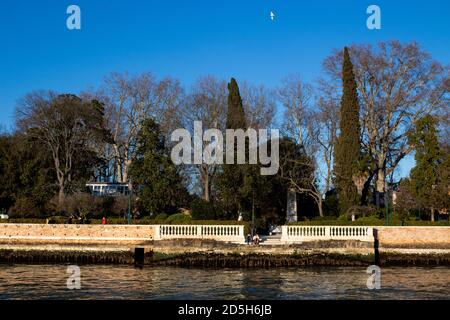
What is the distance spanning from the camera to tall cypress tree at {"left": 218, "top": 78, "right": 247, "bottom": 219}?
132 ft

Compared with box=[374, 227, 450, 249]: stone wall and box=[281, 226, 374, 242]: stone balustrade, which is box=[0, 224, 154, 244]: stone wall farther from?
box=[374, 227, 450, 249]: stone wall

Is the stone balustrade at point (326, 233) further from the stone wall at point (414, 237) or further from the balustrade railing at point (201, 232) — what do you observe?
the balustrade railing at point (201, 232)

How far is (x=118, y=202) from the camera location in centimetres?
4275

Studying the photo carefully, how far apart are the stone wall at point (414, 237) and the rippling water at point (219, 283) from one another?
9.54 feet

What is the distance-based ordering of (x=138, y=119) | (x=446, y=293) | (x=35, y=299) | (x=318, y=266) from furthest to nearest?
1. (x=138, y=119)
2. (x=318, y=266)
3. (x=446, y=293)
4. (x=35, y=299)

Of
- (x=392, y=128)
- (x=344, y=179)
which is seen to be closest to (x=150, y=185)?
(x=344, y=179)

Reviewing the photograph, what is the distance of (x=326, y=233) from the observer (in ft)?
101

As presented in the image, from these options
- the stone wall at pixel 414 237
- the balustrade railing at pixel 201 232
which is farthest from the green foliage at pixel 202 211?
the stone wall at pixel 414 237

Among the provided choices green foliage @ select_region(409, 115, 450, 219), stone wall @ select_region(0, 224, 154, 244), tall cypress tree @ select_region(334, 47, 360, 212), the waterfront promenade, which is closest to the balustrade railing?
the waterfront promenade

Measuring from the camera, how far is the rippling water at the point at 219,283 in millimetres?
19422

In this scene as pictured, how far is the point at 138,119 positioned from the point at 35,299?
3650 centimetres

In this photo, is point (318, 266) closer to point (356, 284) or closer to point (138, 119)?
point (356, 284)

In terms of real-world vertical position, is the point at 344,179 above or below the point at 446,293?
above

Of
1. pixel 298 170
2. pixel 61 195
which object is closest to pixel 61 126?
pixel 61 195
